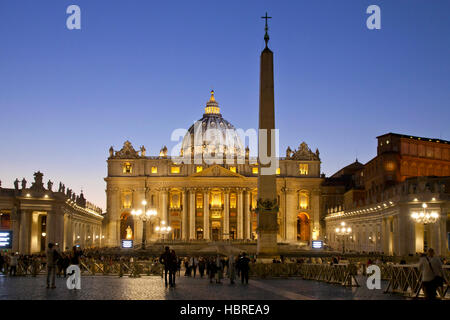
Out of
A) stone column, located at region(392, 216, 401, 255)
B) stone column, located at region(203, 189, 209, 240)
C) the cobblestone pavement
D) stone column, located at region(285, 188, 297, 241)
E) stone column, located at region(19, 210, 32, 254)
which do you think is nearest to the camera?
the cobblestone pavement

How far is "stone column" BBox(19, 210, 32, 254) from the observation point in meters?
57.6

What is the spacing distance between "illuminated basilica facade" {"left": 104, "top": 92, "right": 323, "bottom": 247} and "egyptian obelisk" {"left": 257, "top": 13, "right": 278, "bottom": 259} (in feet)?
237

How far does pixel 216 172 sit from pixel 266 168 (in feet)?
250

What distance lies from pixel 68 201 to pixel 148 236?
39.8 meters

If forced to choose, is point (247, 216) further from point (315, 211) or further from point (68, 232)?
point (68, 232)

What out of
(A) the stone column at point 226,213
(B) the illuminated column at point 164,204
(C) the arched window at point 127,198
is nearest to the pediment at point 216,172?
(A) the stone column at point 226,213

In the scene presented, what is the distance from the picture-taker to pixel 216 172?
108812 mm

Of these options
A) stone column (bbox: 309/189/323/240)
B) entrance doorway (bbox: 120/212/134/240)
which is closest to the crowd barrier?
stone column (bbox: 309/189/323/240)

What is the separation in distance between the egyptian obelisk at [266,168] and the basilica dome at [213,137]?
9657 cm

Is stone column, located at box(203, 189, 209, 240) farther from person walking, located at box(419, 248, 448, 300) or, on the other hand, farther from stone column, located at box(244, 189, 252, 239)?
person walking, located at box(419, 248, 448, 300)

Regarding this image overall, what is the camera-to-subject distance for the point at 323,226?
110 m

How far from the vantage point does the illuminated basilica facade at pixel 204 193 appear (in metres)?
108
